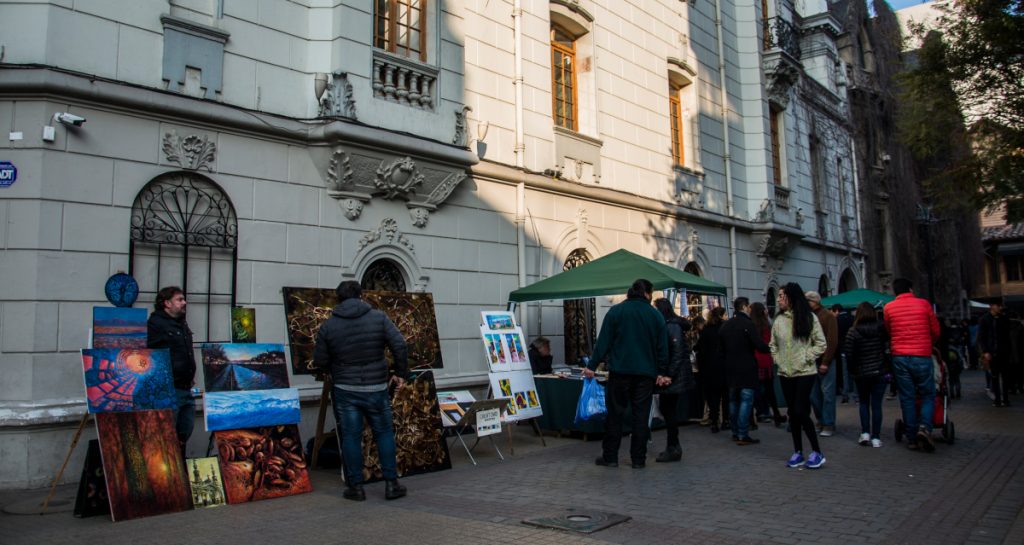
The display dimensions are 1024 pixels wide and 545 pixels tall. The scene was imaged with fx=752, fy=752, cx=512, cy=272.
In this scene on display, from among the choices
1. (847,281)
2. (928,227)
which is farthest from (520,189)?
(928,227)

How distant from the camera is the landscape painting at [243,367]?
6.97 meters

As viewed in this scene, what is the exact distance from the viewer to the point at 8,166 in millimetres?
7410

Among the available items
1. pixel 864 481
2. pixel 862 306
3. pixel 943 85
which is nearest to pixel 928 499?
pixel 864 481

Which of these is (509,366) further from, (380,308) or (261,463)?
(261,463)

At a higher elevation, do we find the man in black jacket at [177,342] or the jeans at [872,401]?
the man in black jacket at [177,342]

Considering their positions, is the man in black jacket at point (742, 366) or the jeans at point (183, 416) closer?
the jeans at point (183, 416)

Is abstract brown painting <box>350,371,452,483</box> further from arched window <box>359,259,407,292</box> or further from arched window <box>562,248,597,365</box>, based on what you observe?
arched window <box>562,248,597,365</box>

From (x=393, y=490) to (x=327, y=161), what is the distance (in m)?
4.63

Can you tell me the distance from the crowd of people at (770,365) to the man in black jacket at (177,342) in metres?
4.17

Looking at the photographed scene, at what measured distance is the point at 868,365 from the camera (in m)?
9.42

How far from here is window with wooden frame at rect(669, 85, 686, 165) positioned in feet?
57.5

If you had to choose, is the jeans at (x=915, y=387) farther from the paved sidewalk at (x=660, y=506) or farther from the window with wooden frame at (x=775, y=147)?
the window with wooden frame at (x=775, y=147)

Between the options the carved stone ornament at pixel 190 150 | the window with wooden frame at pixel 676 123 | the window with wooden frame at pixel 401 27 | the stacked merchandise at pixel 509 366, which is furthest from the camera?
the window with wooden frame at pixel 676 123

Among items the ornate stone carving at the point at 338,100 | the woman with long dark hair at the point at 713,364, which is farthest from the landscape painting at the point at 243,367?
the woman with long dark hair at the point at 713,364
